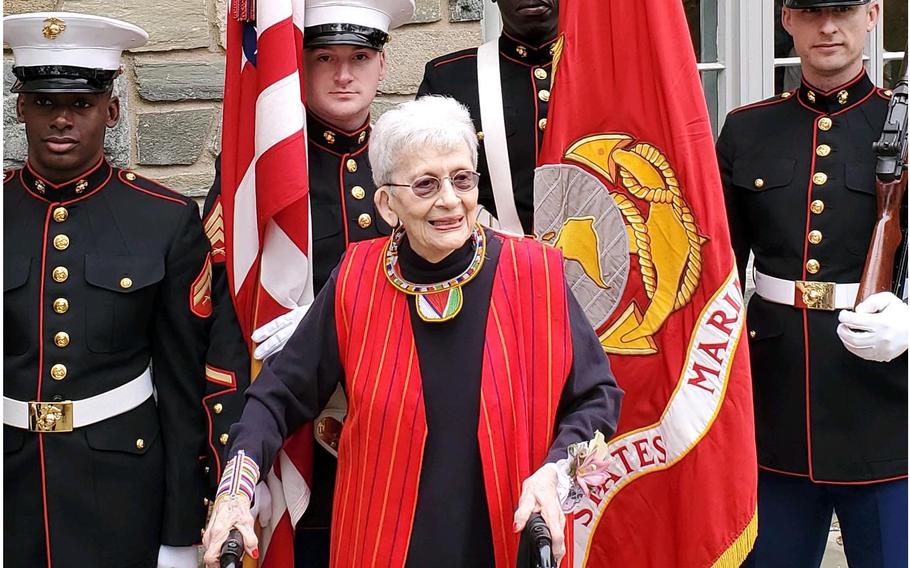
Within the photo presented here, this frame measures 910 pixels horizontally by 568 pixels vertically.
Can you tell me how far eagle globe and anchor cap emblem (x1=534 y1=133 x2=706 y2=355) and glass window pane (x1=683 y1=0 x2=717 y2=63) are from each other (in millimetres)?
1886

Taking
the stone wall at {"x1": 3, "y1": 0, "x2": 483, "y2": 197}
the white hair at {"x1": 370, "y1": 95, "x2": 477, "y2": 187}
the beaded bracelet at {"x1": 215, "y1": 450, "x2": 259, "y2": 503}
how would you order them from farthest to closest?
the stone wall at {"x1": 3, "y1": 0, "x2": 483, "y2": 197} → the white hair at {"x1": 370, "y1": 95, "x2": 477, "y2": 187} → the beaded bracelet at {"x1": 215, "y1": 450, "x2": 259, "y2": 503}

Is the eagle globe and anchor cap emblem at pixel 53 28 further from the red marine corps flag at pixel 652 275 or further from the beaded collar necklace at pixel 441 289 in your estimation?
the red marine corps flag at pixel 652 275

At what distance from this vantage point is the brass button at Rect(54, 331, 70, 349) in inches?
117

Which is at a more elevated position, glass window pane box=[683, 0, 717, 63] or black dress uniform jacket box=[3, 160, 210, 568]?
glass window pane box=[683, 0, 717, 63]

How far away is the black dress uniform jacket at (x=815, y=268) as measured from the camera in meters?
3.26

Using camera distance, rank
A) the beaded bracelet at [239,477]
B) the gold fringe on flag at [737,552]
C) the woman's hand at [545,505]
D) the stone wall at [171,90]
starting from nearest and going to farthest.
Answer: the woman's hand at [545,505], the beaded bracelet at [239,477], the gold fringe on flag at [737,552], the stone wall at [171,90]

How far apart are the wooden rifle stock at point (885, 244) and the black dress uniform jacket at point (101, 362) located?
5.24 ft

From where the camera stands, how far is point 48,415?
2.96 metres

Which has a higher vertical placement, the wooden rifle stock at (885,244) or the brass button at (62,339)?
the wooden rifle stock at (885,244)

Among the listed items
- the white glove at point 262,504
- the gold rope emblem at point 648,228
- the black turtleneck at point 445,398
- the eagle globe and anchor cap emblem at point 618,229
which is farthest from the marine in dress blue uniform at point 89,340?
the gold rope emblem at point 648,228

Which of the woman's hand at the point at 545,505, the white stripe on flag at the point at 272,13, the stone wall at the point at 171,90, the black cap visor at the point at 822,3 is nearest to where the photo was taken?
the woman's hand at the point at 545,505

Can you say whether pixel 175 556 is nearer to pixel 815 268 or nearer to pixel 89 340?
pixel 89 340

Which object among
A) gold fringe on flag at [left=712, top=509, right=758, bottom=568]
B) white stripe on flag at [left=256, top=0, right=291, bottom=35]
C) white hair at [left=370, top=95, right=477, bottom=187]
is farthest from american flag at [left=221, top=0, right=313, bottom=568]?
gold fringe on flag at [left=712, top=509, right=758, bottom=568]

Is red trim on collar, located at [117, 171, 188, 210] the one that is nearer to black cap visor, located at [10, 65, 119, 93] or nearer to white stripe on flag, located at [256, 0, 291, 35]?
black cap visor, located at [10, 65, 119, 93]
